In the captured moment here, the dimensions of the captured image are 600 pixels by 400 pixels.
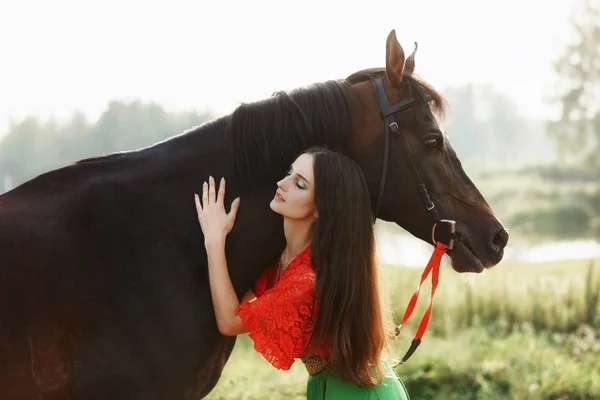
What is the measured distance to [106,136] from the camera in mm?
27953

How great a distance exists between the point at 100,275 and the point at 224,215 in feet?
1.69

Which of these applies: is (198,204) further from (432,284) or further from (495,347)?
(495,347)

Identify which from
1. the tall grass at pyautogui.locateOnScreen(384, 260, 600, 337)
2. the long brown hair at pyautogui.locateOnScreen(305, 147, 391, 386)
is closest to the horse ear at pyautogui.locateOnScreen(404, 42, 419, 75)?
the long brown hair at pyautogui.locateOnScreen(305, 147, 391, 386)

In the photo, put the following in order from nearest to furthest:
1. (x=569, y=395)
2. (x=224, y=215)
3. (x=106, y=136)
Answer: (x=224, y=215) → (x=569, y=395) → (x=106, y=136)

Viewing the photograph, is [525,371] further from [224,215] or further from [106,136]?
[106,136]

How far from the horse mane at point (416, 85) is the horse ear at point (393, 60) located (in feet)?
0.22

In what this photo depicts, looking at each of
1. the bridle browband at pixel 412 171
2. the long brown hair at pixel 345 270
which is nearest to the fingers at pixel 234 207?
the long brown hair at pixel 345 270

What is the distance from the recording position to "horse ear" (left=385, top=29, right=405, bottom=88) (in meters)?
2.57

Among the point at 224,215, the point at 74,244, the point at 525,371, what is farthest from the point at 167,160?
the point at 525,371

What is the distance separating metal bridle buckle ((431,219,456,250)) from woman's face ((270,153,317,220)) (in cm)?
62

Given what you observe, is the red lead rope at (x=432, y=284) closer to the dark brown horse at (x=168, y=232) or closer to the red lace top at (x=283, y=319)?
the dark brown horse at (x=168, y=232)

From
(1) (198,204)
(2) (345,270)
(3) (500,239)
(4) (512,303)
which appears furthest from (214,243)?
(4) (512,303)

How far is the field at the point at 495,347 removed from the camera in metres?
5.60

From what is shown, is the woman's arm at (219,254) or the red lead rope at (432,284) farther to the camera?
the red lead rope at (432,284)
